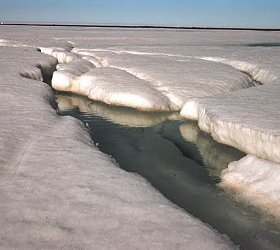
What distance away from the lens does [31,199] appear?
2.81m

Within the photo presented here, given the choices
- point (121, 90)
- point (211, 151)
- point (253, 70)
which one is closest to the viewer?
point (211, 151)

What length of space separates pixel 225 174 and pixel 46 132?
2.62 metres

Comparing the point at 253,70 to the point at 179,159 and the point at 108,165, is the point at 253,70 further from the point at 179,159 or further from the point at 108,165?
the point at 108,165

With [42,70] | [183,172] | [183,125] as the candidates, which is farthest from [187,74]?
[183,172]

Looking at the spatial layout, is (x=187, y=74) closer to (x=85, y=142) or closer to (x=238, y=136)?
(x=238, y=136)

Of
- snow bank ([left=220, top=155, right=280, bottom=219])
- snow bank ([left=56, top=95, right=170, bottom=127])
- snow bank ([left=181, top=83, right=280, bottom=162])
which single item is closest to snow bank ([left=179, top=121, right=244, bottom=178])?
snow bank ([left=181, top=83, right=280, bottom=162])

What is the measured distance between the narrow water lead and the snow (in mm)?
759

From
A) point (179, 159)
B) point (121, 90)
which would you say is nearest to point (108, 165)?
point (179, 159)

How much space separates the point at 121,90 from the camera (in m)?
8.20

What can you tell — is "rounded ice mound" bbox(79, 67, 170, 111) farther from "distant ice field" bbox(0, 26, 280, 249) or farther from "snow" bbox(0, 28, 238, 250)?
"snow" bbox(0, 28, 238, 250)

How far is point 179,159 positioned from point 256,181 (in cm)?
147

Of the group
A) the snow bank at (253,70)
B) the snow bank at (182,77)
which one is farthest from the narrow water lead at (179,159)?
the snow bank at (253,70)

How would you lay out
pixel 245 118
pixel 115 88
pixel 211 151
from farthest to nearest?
1. pixel 115 88
2. pixel 211 151
3. pixel 245 118

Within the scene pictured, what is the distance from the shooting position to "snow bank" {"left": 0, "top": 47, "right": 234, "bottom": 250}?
2.35 m
